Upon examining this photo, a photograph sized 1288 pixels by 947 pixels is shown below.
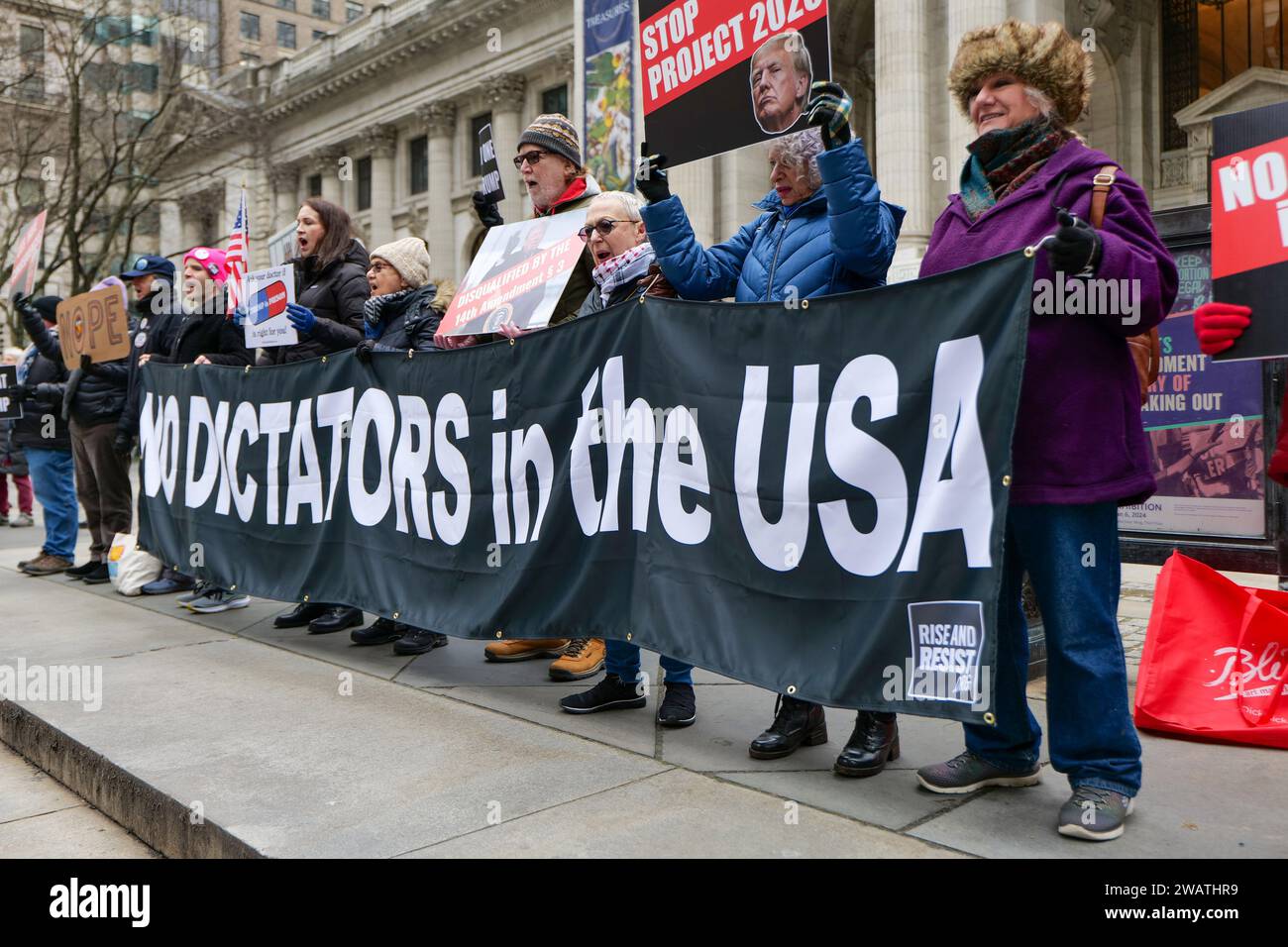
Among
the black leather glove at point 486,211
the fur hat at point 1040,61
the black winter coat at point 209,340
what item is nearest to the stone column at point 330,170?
the black winter coat at point 209,340

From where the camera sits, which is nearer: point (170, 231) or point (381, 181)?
point (381, 181)

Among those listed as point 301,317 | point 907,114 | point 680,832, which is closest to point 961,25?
point 907,114

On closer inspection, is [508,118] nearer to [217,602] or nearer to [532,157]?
[217,602]

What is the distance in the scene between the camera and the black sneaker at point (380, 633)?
213 inches

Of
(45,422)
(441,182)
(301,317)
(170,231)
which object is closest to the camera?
(301,317)

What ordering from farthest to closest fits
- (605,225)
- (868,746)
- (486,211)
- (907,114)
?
(907,114) < (486,211) < (605,225) < (868,746)

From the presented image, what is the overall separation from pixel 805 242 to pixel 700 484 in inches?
35.0

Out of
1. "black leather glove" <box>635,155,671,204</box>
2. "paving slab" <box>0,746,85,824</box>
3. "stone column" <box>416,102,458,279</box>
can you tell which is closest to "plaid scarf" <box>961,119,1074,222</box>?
"black leather glove" <box>635,155,671,204</box>

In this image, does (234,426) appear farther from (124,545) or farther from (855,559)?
(855,559)

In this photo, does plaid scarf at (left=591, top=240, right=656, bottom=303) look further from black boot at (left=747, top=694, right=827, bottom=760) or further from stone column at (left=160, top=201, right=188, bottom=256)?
stone column at (left=160, top=201, right=188, bottom=256)

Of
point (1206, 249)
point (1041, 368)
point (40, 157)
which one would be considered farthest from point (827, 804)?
point (40, 157)

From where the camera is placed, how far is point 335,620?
5.82 meters

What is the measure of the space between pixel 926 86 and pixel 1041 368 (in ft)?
66.8
